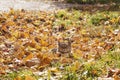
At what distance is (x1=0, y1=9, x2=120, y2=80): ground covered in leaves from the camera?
15.5 ft

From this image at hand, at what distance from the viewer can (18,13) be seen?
9.52 m

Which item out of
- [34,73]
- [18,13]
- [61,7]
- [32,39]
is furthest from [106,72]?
[61,7]

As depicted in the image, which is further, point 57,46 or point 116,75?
point 57,46

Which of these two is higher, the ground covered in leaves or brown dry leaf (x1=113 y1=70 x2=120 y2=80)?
brown dry leaf (x1=113 y1=70 x2=120 y2=80)

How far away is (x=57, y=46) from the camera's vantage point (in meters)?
6.31

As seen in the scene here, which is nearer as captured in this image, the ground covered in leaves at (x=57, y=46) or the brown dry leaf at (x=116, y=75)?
the brown dry leaf at (x=116, y=75)

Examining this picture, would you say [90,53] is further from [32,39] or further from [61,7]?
[61,7]

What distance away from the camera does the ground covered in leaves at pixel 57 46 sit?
4734 millimetres

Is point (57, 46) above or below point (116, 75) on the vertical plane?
below

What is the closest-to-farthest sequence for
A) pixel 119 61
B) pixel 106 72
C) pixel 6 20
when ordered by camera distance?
pixel 106 72 → pixel 119 61 → pixel 6 20

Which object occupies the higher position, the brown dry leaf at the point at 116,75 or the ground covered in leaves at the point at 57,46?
the brown dry leaf at the point at 116,75

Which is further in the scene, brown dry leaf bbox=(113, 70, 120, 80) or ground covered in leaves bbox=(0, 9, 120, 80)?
ground covered in leaves bbox=(0, 9, 120, 80)

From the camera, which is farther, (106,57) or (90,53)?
(90,53)

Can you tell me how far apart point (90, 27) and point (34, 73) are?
403 cm
